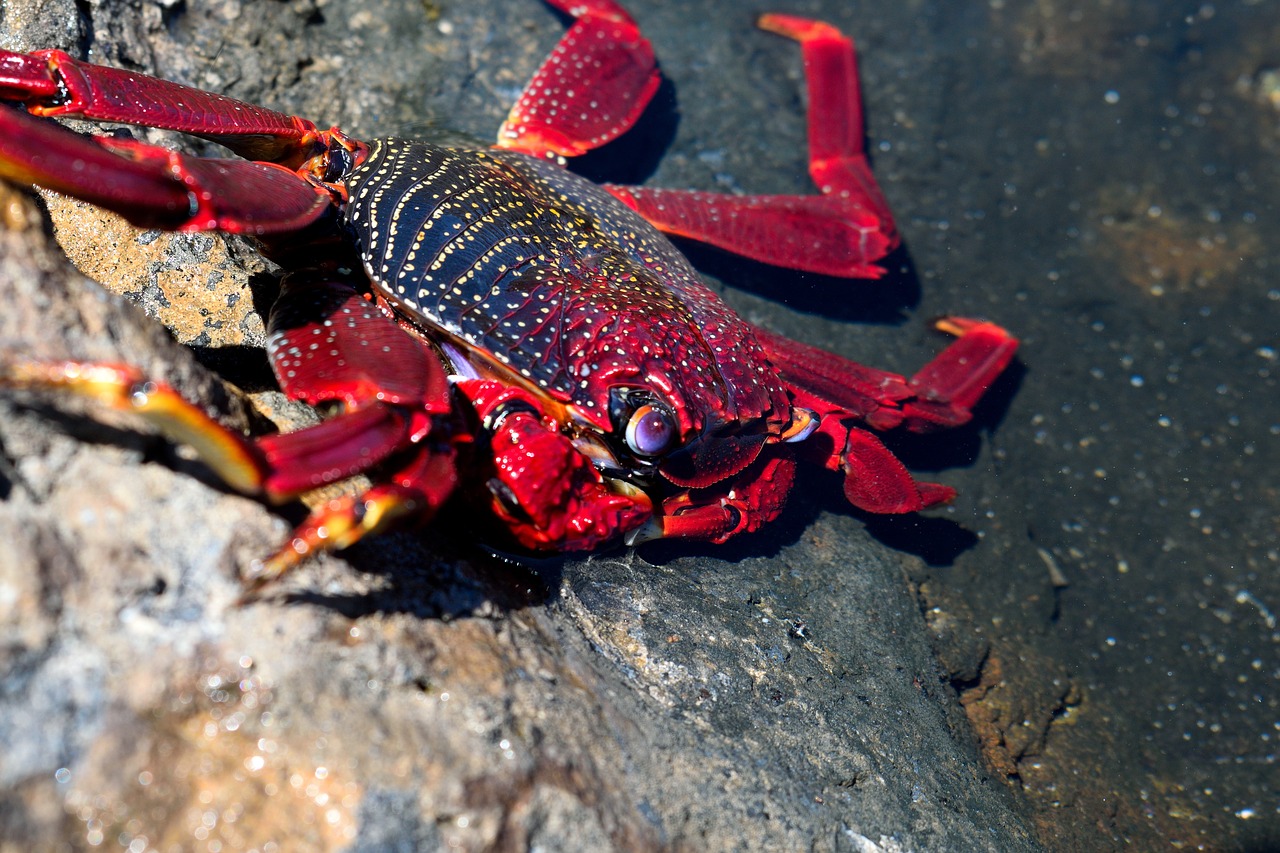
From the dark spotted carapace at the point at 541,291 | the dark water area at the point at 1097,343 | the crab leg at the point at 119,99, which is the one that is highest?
the crab leg at the point at 119,99

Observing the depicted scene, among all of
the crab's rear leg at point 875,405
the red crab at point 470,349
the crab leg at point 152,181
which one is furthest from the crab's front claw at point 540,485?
the crab's rear leg at point 875,405

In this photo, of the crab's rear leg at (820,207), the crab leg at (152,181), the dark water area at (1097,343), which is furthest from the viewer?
the crab's rear leg at (820,207)

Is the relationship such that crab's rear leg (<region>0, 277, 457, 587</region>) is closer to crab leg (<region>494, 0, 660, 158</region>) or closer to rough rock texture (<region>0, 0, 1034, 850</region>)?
rough rock texture (<region>0, 0, 1034, 850</region>)

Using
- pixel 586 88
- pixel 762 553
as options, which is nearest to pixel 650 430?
pixel 762 553

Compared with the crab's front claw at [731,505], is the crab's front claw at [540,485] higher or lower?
higher

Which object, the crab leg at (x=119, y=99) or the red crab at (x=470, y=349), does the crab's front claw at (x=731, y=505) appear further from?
the crab leg at (x=119, y=99)

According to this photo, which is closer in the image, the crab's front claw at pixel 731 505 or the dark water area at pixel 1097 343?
the crab's front claw at pixel 731 505

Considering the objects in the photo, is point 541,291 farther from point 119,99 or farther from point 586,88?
point 586,88
